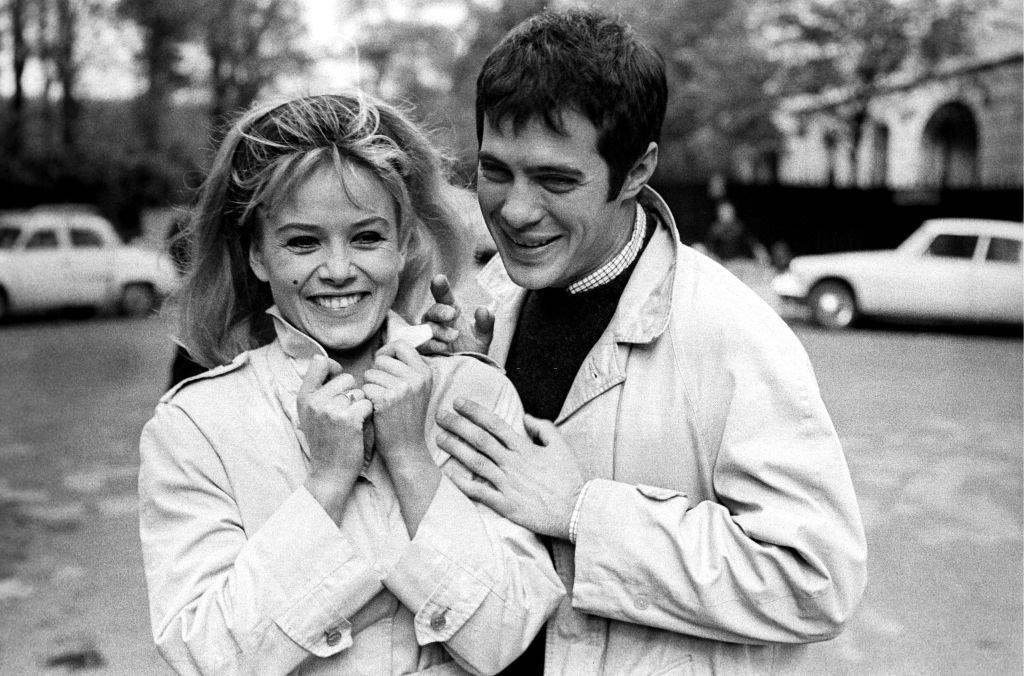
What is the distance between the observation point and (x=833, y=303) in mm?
15602

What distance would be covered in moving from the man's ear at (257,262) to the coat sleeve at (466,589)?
0.59 meters

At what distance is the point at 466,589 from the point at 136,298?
1804cm

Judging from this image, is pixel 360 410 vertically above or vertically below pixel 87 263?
above

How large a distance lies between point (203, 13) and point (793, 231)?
48.2 ft

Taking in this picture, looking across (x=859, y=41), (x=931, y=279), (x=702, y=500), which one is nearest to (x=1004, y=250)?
(x=931, y=279)

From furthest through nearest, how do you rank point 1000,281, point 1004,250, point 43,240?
point 43,240, point 1004,250, point 1000,281

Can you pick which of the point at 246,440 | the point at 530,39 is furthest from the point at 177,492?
the point at 530,39

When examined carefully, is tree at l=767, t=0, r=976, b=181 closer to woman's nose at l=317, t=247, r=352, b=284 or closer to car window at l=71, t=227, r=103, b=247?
car window at l=71, t=227, r=103, b=247

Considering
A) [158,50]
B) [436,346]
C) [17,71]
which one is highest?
[158,50]

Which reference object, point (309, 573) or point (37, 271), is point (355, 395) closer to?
point (309, 573)

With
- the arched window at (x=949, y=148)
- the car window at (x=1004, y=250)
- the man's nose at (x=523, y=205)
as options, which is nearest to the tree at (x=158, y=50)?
the car window at (x=1004, y=250)

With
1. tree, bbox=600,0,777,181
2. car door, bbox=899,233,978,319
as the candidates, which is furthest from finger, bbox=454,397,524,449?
tree, bbox=600,0,777,181

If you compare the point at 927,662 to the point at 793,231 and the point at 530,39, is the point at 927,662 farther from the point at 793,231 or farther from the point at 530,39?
the point at 793,231

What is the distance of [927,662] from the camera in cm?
470
